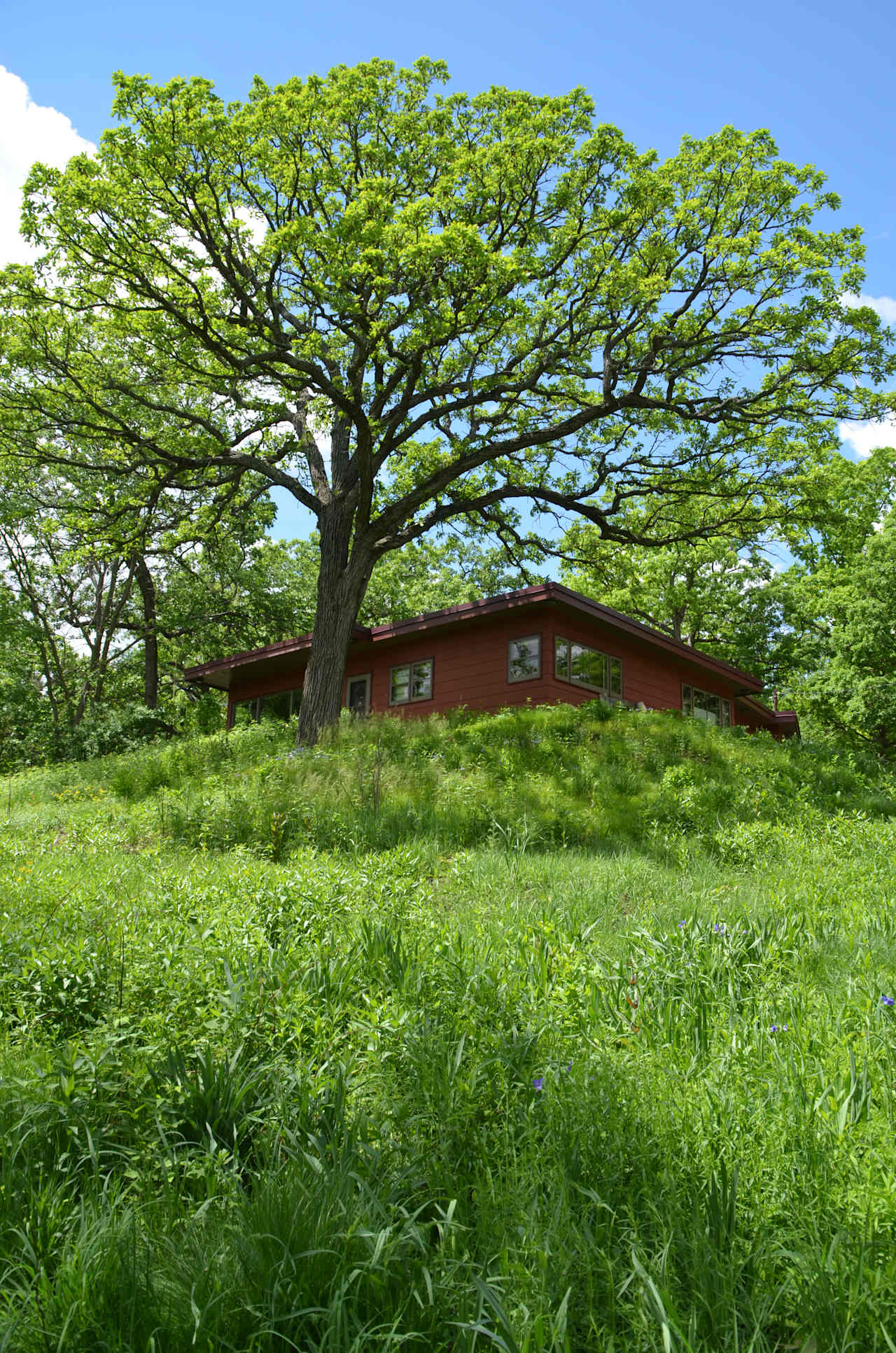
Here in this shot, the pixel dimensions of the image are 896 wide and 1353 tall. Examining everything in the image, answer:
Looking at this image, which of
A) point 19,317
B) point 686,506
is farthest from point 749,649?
point 19,317

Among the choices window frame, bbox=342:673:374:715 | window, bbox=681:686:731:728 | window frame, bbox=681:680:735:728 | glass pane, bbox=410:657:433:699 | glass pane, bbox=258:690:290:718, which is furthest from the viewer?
glass pane, bbox=258:690:290:718

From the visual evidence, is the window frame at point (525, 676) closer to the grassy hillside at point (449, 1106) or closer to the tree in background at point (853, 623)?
the tree in background at point (853, 623)

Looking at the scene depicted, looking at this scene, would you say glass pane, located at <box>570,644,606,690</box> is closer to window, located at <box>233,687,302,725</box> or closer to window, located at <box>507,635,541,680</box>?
window, located at <box>507,635,541,680</box>

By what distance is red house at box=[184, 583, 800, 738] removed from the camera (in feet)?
69.3

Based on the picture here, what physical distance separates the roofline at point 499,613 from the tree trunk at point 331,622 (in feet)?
13.0

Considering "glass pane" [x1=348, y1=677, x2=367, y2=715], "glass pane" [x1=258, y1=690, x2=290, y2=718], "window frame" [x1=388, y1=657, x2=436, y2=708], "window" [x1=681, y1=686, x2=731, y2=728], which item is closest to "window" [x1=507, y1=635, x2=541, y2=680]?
"window frame" [x1=388, y1=657, x2=436, y2=708]

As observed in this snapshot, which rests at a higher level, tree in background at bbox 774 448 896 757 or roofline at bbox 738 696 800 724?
tree in background at bbox 774 448 896 757

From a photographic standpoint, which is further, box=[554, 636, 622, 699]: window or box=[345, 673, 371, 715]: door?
box=[345, 673, 371, 715]: door

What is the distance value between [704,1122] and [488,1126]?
85 centimetres

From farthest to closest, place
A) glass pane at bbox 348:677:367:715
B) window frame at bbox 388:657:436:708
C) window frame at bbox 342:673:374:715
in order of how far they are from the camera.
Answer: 1. glass pane at bbox 348:677:367:715
2. window frame at bbox 342:673:374:715
3. window frame at bbox 388:657:436:708

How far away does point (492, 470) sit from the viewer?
68.6 feet

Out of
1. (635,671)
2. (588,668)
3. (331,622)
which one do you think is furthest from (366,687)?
(331,622)

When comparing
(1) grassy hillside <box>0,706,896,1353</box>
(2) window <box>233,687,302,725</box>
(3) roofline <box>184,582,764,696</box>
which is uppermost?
(3) roofline <box>184,582,764,696</box>

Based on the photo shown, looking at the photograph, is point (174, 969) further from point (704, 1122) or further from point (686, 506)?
point (686, 506)
